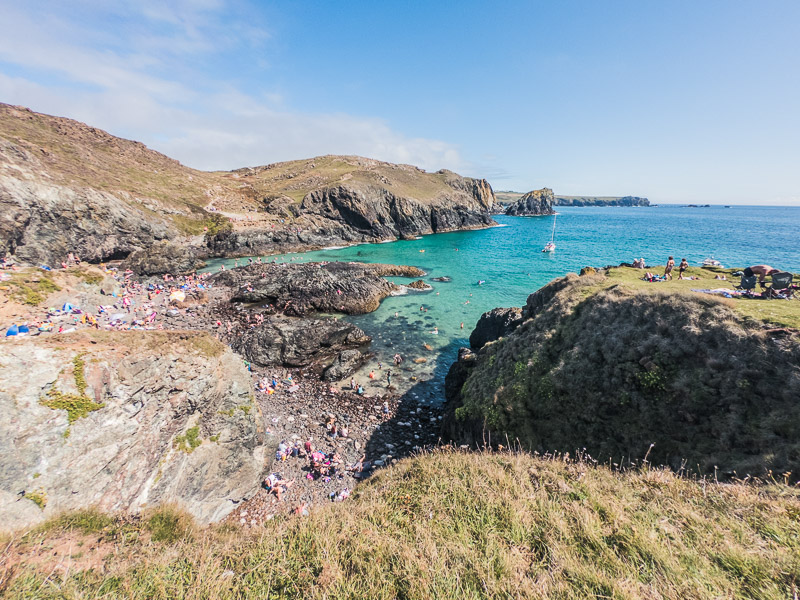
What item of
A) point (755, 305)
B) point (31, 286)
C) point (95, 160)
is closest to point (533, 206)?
point (755, 305)

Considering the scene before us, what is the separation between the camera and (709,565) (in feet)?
12.2

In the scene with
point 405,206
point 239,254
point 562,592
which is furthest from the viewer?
point 405,206

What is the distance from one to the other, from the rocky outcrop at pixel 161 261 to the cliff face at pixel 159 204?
0.59 metres

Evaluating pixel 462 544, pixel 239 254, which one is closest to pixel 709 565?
pixel 462 544

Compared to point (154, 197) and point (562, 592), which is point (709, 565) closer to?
point (562, 592)

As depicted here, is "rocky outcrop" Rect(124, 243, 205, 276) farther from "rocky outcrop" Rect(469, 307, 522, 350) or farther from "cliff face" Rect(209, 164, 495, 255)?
"rocky outcrop" Rect(469, 307, 522, 350)

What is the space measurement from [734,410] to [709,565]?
680cm

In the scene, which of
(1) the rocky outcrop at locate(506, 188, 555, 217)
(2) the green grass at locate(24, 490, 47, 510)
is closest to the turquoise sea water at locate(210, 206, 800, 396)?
(2) the green grass at locate(24, 490, 47, 510)

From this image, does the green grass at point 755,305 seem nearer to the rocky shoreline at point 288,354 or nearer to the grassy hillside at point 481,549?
the grassy hillside at point 481,549

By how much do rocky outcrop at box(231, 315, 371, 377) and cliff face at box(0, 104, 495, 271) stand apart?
30935 mm

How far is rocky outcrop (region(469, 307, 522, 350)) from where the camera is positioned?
21.8 meters

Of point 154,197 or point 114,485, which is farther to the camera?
point 154,197

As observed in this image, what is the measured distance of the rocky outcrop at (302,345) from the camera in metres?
20.8

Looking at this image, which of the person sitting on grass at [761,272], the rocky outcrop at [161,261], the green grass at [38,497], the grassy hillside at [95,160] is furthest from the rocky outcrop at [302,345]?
the grassy hillside at [95,160]
